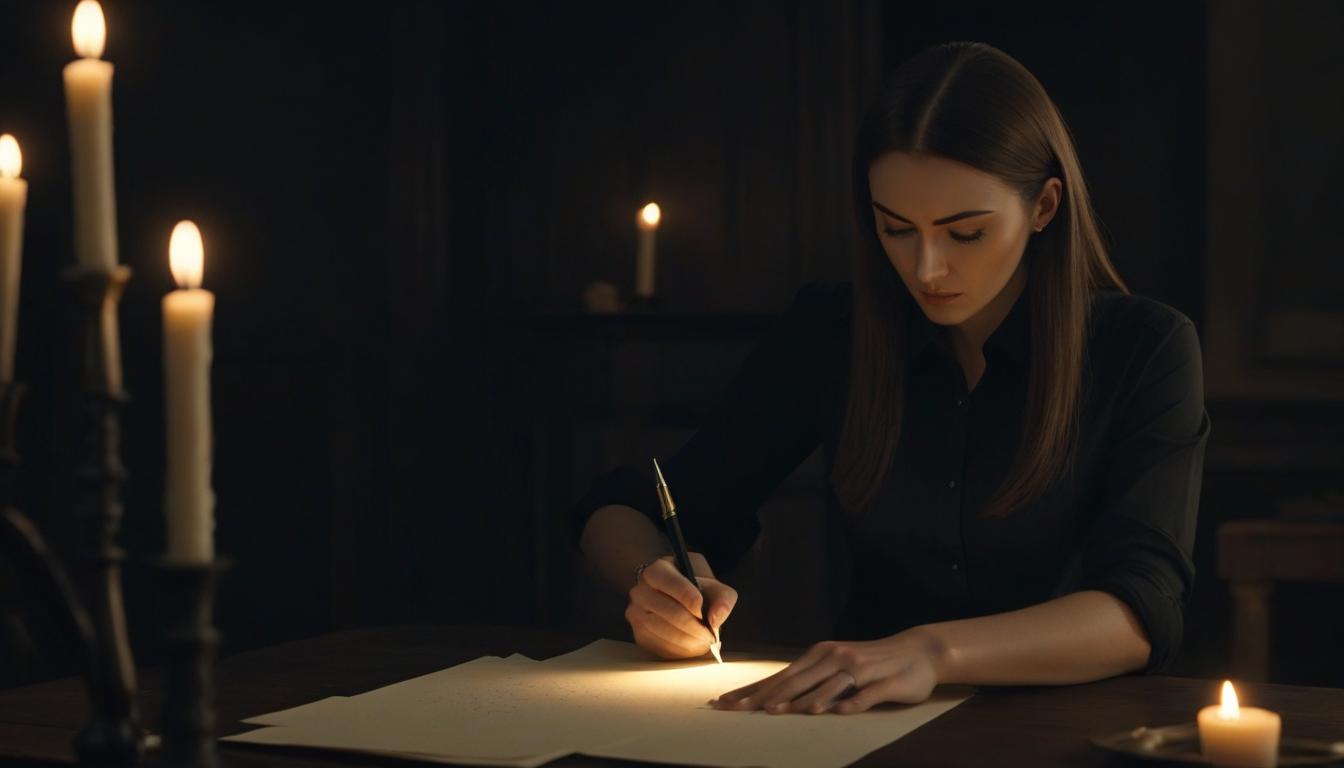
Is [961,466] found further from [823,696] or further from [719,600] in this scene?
[823,696]

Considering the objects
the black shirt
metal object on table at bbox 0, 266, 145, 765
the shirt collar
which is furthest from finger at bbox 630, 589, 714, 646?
metal object on table at bbox 0, 266, 145, 765

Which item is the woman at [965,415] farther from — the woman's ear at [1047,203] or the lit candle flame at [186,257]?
the lit candle flame at [186,257]

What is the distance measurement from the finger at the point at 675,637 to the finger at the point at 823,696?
0.89 feet

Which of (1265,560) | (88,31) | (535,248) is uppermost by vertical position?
(535,248)

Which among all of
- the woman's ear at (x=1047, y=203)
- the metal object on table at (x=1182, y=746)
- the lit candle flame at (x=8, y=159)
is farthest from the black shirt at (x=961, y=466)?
the lit candle flame at (x=8, y=159)

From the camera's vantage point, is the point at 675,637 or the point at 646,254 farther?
the point at 646,254

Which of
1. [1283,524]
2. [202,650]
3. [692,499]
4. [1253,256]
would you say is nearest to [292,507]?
[692,499]

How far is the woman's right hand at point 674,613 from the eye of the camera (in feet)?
5.37

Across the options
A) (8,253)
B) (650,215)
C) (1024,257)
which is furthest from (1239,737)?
(650,215)

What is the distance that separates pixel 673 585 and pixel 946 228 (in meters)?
0.52

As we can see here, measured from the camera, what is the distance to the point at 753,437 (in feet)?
7.29

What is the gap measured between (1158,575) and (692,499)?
2.23ft

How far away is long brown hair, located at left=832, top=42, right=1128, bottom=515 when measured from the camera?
73.7 inches

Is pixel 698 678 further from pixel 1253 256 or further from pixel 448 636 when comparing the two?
pixel 1253 256
